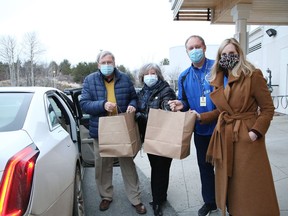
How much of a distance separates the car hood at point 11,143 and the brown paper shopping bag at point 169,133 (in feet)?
4.23

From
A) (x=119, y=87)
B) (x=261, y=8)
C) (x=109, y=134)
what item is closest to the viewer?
(x=109, y=134)

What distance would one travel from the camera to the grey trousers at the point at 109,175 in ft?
11.2

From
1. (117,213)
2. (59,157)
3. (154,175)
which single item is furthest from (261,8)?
(59,157)

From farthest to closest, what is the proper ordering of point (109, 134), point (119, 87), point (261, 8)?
point (261, 8) → point (119, 87) → point (109, 134)

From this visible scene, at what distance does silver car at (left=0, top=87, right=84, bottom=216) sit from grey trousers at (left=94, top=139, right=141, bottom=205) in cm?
75

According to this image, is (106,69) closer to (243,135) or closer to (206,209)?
(243,135)

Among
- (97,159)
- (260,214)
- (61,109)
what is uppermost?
(61,109)

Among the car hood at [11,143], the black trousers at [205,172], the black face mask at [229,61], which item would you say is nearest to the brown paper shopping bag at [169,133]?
the black trousers at [205,172]

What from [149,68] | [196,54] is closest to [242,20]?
[196,54]

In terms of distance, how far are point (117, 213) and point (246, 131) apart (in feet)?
6.10

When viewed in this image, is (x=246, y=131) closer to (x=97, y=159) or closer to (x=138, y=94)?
(x=138, y=94)

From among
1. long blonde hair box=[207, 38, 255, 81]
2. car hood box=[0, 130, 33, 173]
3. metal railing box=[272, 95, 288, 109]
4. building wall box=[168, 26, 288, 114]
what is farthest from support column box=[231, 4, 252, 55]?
metal railing box=[272, 95, 288, 109]

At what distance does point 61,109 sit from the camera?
138 inches

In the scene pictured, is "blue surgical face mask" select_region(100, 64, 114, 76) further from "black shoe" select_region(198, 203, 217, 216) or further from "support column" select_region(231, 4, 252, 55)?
"support column" select_region(231, 4, 252, 55)
